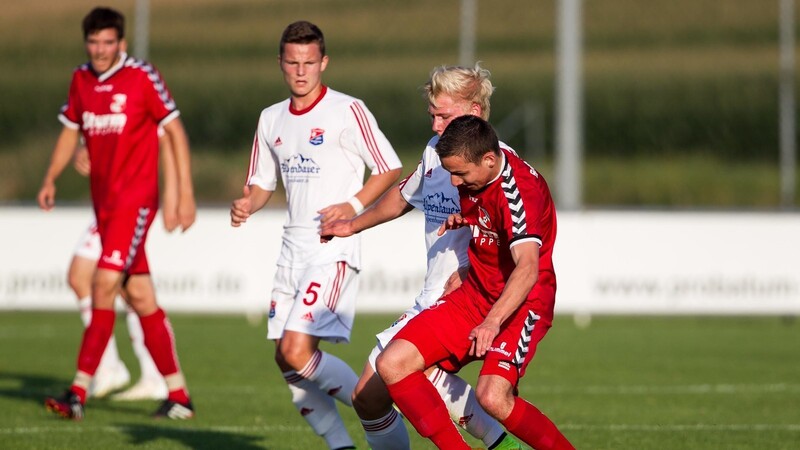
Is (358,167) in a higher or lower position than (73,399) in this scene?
higher

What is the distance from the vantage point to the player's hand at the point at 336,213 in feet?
20.9

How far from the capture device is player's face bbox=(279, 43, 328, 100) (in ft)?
22.4

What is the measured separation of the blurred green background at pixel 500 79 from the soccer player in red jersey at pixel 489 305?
14793mm

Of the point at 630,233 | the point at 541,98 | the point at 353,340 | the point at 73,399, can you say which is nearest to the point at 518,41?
the point at 541,98

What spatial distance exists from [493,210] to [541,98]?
59.4 ft

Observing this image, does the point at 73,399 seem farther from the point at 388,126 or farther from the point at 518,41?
the point at 518,41

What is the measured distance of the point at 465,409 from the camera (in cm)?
626

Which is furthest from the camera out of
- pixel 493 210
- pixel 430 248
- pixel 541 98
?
pixel 541 98

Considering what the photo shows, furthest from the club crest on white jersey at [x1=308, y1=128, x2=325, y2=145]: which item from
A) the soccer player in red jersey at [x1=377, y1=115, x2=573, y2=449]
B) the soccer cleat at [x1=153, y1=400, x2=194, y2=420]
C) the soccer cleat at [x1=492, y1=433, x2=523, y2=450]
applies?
the soccer cleat at [x1=153, y1=400, x2=194, y2=420]

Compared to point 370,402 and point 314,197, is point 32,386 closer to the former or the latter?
point 314,197

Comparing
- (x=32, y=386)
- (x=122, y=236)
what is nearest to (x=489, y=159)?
(x=122, y=236)

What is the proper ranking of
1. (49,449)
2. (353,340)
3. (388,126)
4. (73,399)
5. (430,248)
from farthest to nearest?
1. (388,126)
2. (353,340)
3. (73,399)
4. (49,449)
5. (430,248)

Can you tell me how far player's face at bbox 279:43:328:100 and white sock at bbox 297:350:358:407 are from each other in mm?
1403

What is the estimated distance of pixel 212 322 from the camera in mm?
16172
